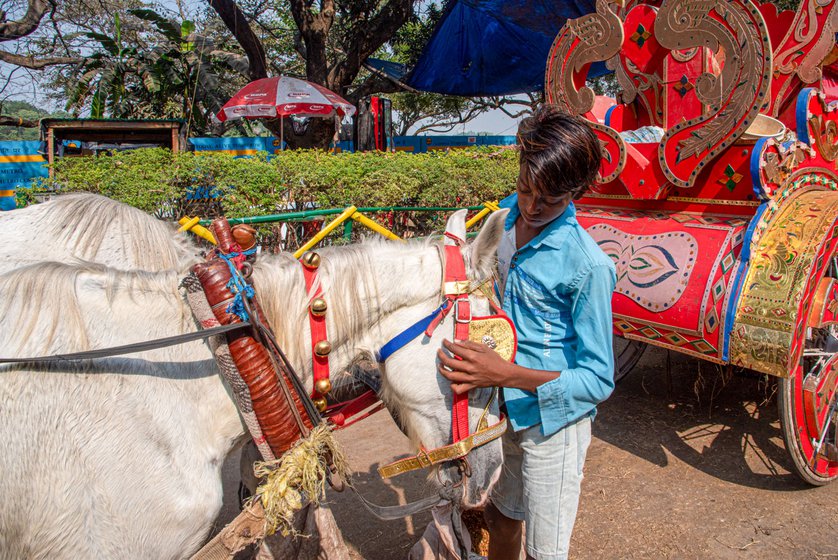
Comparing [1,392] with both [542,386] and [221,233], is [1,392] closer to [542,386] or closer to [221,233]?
[221,233]

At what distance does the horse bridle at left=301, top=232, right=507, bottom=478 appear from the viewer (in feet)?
4.56

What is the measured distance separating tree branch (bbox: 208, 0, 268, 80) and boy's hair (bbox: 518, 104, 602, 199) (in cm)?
908

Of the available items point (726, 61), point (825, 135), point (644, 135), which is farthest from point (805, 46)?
point (726, 61)

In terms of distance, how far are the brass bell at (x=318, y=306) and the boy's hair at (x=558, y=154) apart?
608mm

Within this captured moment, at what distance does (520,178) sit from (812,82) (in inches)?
121

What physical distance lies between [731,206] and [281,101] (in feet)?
24.2

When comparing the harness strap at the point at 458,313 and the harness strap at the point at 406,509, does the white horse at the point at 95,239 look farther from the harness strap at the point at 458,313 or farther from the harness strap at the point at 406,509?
the harness strap at the point at 406,509

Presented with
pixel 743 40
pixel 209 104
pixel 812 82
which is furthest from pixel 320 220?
pixel 209 104

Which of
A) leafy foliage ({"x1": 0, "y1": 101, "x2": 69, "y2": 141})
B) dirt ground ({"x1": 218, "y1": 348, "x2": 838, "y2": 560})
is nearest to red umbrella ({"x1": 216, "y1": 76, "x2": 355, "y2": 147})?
leafy foliage ({"x1": 0, "y1": 101, "x2": 69, "y2": 141})

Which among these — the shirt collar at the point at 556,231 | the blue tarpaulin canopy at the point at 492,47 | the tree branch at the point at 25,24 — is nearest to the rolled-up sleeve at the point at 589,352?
the shirt collar at the point at 556,231

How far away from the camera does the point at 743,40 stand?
2406mm

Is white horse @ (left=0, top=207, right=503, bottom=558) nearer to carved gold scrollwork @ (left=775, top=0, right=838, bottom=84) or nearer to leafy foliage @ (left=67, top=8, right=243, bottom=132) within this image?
carved gold scrollwork @ (left=775, top=0, right=838, bottom=84)

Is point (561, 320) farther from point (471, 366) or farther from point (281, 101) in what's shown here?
point (281, 101)

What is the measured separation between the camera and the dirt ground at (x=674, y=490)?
2.52 m
